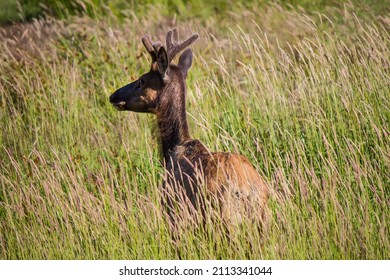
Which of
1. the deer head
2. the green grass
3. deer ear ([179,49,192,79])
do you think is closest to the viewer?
the green grass

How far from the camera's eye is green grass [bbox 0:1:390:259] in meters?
6.02

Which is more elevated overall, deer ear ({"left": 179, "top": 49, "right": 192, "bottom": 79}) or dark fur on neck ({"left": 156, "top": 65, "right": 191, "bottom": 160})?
deer ear ({"left": 179, "top": 49, "right": 192, "bottom": 79})

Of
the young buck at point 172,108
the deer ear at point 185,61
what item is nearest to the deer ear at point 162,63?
the young buck at point 172,108

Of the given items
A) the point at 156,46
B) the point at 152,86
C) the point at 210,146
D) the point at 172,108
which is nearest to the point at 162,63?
the point at 156,46

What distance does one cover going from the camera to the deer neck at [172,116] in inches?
300

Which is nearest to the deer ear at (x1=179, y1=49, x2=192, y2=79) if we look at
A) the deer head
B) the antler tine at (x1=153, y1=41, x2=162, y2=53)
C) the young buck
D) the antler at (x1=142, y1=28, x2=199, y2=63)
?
the young buck

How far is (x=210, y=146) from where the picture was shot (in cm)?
791

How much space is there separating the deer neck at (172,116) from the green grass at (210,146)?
21 cm

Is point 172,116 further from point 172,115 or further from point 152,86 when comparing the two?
point 152,86

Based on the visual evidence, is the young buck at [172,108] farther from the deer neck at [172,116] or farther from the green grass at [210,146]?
the green grass at [210,146]

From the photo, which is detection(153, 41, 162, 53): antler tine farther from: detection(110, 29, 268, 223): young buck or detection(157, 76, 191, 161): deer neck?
detection(157, 76, 191, 161): deer neck

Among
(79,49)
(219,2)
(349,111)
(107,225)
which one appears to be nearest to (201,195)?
(107,225)

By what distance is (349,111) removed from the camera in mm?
7500

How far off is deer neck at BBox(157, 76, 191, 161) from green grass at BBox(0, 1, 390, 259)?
210mm
